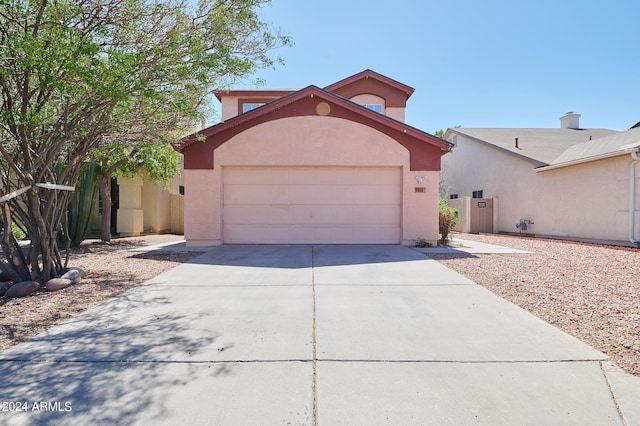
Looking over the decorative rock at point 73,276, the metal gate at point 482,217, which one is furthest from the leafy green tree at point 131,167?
the metal gate at point 482,217

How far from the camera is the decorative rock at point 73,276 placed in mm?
6242

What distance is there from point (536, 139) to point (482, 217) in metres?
4.99

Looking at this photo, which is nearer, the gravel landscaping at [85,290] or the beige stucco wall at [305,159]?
the gravel landscaping at [85,290]

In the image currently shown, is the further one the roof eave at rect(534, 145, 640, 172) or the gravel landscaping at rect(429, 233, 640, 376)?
the roof eave at rect(534, 145, 640, 172)

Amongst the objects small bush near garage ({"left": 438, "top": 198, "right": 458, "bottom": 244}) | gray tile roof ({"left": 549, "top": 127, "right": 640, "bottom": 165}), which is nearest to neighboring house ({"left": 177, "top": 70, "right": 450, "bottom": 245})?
small bush near garage ({"left": 438, "top": 198, "right": 458, "bottom": 244})

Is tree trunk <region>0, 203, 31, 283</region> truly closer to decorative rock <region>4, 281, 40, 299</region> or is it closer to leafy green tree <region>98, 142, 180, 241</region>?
decorative rock <region>4, 281, 40, 299</region>

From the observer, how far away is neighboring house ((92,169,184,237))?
48.5 feet

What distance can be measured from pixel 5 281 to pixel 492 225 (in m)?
19.2

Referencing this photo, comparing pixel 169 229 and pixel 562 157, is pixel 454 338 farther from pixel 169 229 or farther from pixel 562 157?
pixel 169 229

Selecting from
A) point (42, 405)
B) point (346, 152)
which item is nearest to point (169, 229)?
point (346, 152)

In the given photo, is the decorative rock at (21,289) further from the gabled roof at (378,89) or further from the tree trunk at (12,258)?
the gabled roof at (378,89)

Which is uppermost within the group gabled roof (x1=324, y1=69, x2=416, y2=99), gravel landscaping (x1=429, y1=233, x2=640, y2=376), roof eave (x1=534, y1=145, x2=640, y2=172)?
gabled roof (x1=324, y1=69, x2=416, y2=99)

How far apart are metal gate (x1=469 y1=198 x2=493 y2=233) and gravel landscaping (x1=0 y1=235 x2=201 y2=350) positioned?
47.9ft

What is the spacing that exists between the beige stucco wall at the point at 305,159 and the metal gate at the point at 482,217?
28.1 ft
